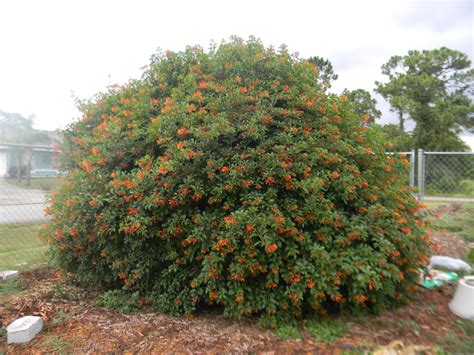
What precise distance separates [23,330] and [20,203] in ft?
9.40

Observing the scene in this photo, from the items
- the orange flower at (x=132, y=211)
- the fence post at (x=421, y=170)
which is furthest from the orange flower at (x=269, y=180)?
the fence post at (x=421, y=170)

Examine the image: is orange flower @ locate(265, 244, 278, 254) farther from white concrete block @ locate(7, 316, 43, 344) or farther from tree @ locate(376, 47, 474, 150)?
tree @ locate(376, 47, 474, 150)

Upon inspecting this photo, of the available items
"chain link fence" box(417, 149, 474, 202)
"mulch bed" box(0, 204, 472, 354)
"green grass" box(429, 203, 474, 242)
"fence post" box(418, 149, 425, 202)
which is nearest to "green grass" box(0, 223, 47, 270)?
"mulch bed" box(0, 204, 472, 354)

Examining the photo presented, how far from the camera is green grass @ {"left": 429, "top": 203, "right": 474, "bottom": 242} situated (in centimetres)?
568

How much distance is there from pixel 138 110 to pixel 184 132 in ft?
2.38

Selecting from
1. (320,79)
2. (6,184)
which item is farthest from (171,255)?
(6,184)

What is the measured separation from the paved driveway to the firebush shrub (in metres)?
1.87

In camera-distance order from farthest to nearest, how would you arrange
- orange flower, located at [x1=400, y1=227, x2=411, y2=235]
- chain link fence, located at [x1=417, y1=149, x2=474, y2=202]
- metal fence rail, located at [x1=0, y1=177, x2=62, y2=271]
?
chain link fence, located at [x1=417, y1=149, x2=474, y2=202] → metal fence rail, located at [x1=0, y1=177, x2=62, y2=271] → orange flower, located at [x1=400, y1=227, x2=411, y2=235]

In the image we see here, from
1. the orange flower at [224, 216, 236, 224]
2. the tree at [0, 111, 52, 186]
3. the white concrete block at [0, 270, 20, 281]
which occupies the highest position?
the tree at [0, 111, 52, 186]

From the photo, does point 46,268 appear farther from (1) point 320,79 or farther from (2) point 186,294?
(1) point 320,79

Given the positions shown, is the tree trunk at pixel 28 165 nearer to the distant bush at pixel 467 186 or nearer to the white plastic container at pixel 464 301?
the white plastic container at pixel 464 301

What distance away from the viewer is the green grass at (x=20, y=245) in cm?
479

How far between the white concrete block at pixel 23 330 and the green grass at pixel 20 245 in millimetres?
2091

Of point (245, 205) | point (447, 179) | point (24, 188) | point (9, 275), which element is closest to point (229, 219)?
point (245, 205)
